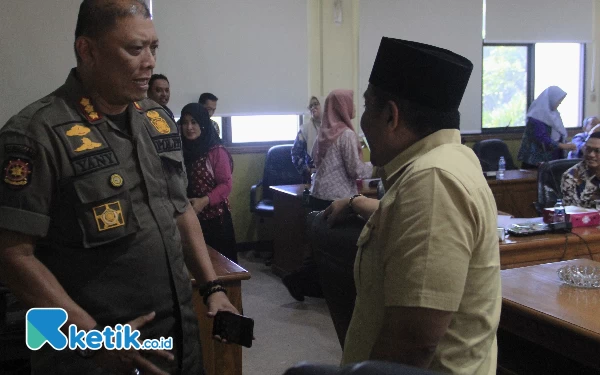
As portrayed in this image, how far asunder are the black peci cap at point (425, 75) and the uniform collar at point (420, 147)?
0.16ft

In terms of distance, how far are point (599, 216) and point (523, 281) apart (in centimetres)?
129

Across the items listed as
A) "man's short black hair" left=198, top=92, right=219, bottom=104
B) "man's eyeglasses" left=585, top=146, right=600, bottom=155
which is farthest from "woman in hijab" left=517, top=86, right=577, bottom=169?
"man's short black hair" left=198, top=92, right=219, bottom=104

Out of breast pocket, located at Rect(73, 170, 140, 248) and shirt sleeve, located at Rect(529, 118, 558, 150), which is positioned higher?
breast pocket, located at Rect(73, 170, 140, 248)

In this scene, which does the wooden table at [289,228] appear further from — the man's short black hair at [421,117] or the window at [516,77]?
the man's short black hair at [421,117]

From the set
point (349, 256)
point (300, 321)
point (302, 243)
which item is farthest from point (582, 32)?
point (349, 256)

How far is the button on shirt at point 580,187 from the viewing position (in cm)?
377

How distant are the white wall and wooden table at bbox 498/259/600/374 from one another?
3.39 m

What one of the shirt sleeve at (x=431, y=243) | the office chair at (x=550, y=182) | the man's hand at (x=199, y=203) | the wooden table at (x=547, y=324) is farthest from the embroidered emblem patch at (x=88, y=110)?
the office chair at (x=550, y=182)

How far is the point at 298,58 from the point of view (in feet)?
20.5

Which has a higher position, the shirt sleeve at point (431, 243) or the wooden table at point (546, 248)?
the shirt sleeve at point (431, 243)

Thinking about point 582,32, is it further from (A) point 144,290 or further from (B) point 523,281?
(A) point 144,290

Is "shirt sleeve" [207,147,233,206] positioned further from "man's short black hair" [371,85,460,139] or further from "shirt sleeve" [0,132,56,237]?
"man's short black hair" [371,85,460,139]

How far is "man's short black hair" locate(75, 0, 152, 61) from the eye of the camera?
1404mm

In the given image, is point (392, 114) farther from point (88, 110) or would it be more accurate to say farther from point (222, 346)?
point (222, 346)
